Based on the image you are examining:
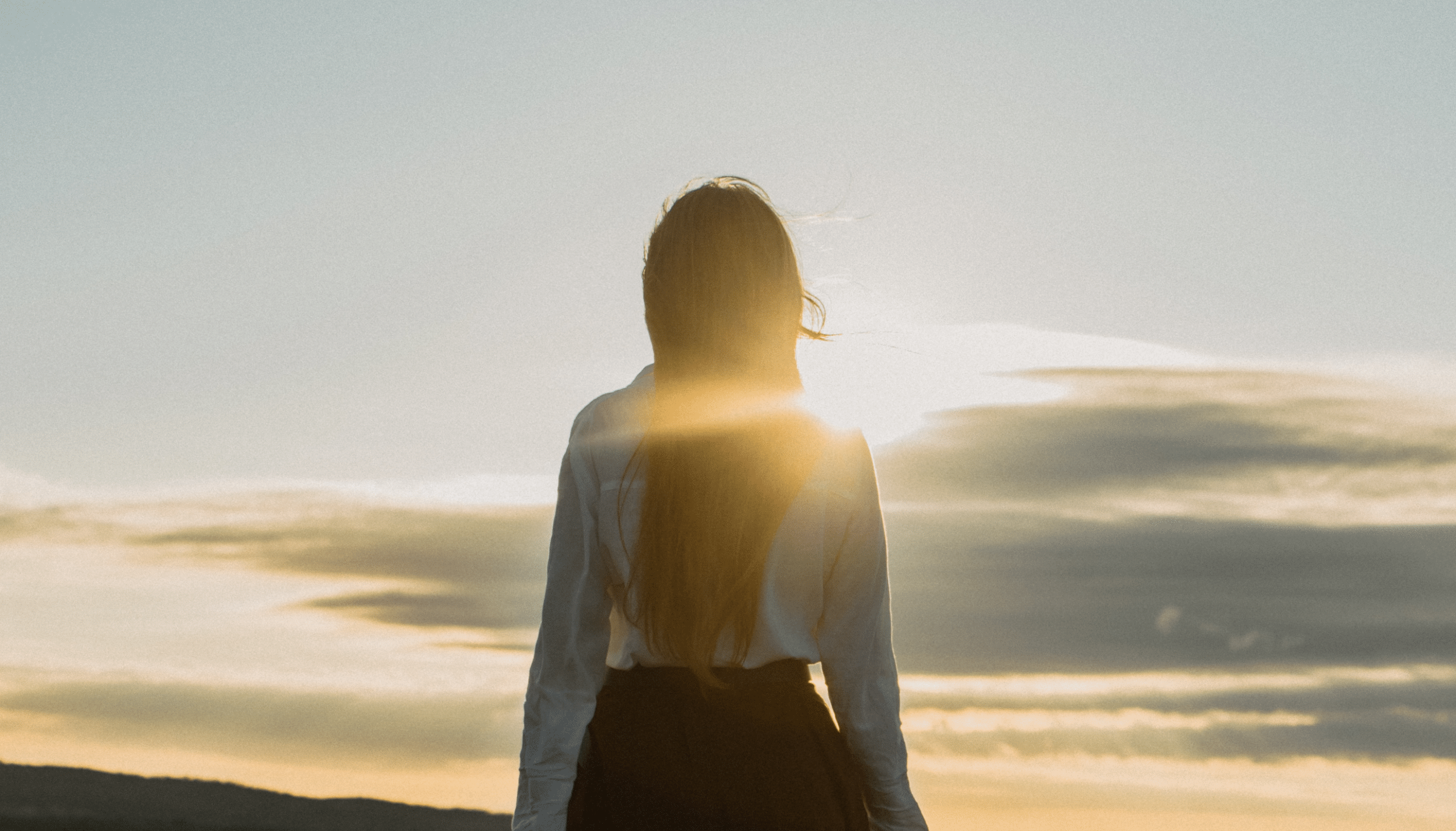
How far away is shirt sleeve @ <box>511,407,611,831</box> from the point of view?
116 inches

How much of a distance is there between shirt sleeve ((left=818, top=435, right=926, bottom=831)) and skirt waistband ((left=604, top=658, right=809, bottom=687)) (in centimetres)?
15

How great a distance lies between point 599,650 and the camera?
3006mm

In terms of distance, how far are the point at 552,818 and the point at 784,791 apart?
1.90 feet

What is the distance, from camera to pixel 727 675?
2.90 m

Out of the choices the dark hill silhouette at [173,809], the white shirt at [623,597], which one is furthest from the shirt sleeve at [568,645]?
the dark hill silhouette at [173,809]

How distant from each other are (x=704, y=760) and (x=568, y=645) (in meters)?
0.45

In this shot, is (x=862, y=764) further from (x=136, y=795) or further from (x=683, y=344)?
(x=136, y=795)

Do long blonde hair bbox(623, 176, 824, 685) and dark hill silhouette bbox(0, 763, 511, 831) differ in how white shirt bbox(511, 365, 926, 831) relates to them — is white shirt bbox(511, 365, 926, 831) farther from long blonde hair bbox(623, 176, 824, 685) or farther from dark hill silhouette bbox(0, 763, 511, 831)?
dark hill silhouette bbox(0, 763, 511, 831)

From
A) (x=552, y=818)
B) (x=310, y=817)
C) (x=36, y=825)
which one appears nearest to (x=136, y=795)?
(x=36, y=825)

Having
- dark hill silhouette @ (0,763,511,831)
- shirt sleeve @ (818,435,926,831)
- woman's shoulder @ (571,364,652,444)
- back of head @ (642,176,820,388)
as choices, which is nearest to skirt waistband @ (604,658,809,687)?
shirt sleeve @ (818,435,926,831)

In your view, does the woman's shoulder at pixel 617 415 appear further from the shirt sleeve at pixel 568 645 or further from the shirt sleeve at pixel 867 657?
the shirt sleeve at pixel 867 657

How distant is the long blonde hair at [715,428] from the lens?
283cm

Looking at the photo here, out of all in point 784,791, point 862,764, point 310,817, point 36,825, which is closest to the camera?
point 784,791

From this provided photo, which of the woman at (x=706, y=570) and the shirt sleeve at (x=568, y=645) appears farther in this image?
the shirt sleeve at (x=568, y=645)
